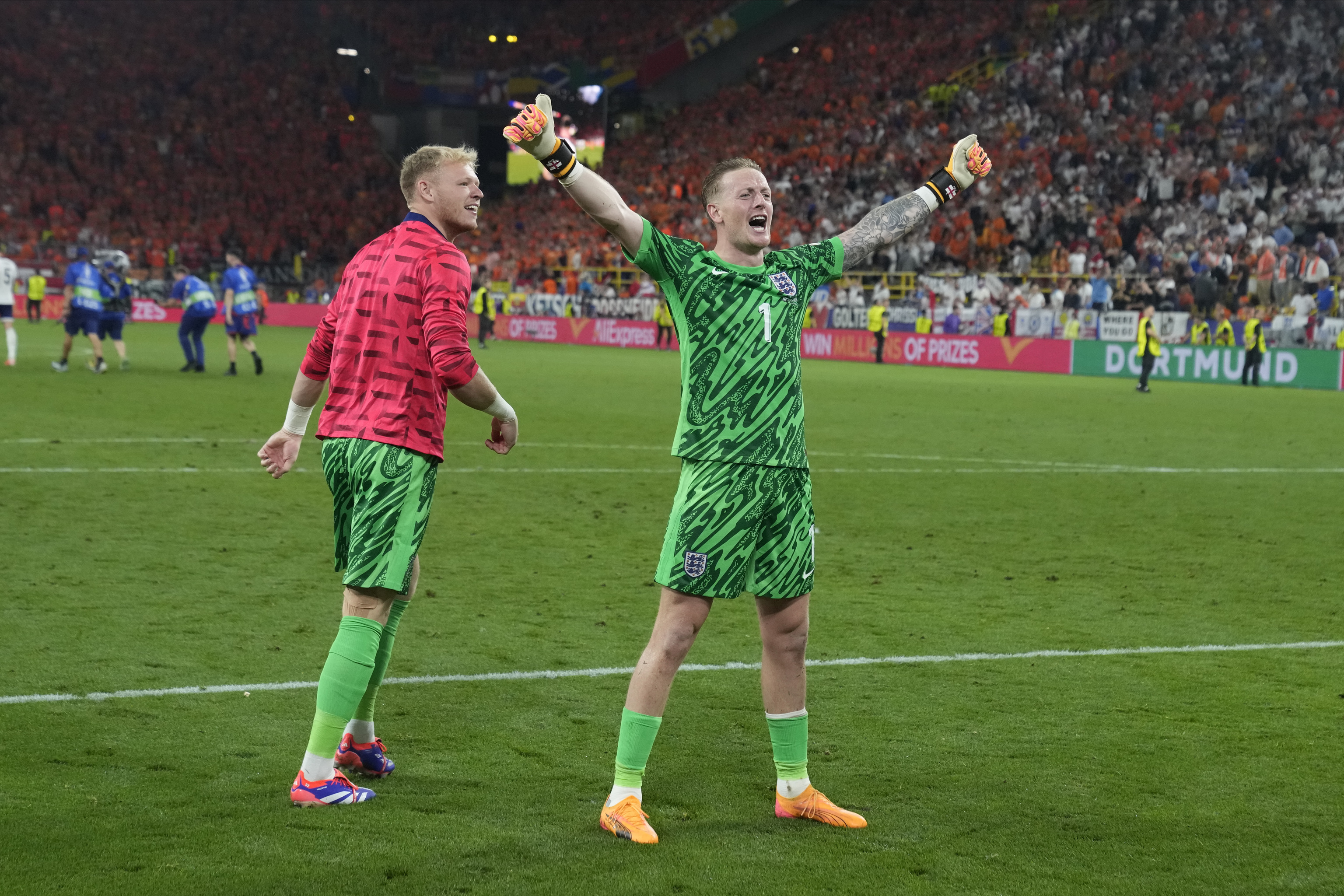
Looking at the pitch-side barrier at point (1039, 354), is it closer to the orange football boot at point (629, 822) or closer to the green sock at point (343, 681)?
the green sock at point (343, 681)

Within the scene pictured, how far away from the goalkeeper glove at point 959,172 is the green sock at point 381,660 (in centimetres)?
247

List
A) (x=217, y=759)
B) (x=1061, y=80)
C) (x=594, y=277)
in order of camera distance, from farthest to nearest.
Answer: (x=594, y=277) → (x=1061, y=80) → (x=217, y=759)

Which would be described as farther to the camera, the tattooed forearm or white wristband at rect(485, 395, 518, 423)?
the tattooed forearm

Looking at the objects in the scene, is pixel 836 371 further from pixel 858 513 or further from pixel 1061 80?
pixel 858 513

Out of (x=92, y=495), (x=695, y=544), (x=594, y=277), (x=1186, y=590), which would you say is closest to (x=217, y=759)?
(x=695, y=544)

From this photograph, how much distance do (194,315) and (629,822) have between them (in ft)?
67.8

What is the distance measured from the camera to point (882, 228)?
496cm

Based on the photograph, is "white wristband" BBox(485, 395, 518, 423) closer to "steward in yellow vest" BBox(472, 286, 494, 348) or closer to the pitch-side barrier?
the pitch-side barrier

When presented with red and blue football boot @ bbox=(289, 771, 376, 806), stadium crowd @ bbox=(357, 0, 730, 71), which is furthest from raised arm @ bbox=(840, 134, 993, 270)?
stadium crowd @ bbox=(357, 0, 730, 71)

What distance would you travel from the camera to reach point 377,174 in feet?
197

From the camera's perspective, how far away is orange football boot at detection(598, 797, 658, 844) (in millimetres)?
4152

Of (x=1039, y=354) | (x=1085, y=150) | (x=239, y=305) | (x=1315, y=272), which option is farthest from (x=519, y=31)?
(x=239, y=305)

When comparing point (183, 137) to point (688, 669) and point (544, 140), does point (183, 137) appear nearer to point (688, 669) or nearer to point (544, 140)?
point (688, 669)

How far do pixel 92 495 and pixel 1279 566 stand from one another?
8.58 m
